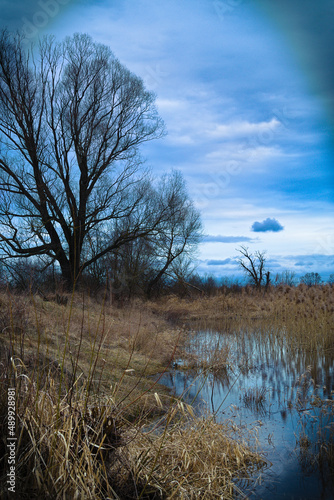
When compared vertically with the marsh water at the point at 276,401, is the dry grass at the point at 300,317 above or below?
above

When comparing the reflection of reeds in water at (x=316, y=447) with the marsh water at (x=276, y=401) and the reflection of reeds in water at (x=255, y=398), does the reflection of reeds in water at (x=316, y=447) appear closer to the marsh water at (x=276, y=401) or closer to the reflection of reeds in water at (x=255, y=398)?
the marsh water at (x=276, y=401)

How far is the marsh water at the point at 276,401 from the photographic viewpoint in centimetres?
358

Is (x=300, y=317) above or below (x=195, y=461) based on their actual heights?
above

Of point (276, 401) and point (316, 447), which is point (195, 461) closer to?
point (316, 447)

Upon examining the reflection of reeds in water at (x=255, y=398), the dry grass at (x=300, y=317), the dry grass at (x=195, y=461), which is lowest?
the reflection of reeds in water at (x=255, y=398)

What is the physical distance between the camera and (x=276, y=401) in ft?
18.9

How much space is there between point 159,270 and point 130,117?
29.3ft

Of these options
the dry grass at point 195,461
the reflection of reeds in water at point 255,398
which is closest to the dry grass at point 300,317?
the reflection of reeds in water at point 255,398

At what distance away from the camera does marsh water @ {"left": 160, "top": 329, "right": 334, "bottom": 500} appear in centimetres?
358

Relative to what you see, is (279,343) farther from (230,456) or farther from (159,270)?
(159,270)

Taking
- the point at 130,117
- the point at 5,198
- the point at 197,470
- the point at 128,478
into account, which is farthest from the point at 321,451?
the point at 130,117

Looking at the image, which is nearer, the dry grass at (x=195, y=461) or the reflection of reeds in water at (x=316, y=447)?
the dry grass at (x=195, y=461)

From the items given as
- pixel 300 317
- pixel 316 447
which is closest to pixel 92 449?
pixel 316 447

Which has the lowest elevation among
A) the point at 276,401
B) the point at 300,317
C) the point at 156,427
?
the point at 276,401
